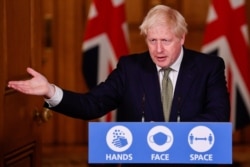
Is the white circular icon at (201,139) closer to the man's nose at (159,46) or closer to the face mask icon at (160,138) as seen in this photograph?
the face mask icon at (160,138)

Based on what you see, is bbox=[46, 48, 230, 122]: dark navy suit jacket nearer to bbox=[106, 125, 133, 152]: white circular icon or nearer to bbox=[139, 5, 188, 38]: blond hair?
bbox=[139, 5, 188, 38]: blond hair

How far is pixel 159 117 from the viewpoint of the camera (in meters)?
2.36

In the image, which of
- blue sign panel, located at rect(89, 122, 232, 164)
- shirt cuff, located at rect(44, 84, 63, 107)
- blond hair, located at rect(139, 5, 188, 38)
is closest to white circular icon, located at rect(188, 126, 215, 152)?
blue sign panel, located at rect(89, 122, 232, 164)

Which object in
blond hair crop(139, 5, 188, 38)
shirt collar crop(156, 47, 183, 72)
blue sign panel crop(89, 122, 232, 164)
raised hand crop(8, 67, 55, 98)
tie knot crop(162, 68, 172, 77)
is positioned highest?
blond hair crop(139, 5, 188, 38)

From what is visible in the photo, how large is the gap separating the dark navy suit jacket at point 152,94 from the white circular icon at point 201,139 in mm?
343

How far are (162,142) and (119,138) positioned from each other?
0.13 m

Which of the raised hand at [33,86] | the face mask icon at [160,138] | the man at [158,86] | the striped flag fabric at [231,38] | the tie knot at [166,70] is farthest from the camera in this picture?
the striped flag fabric at [231,38]

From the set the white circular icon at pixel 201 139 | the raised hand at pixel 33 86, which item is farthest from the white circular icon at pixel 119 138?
the raised hand at pixel 33 86

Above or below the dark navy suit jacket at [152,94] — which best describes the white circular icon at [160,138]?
below

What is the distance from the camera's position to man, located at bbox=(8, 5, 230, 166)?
228 cm

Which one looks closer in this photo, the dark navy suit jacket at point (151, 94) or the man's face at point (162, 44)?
the man's face at point (162, 44)

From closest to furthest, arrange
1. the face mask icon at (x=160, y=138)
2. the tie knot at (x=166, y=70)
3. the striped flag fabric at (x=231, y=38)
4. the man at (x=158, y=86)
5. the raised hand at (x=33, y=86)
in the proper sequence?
the face mask icon at (x=160, y=138)
the raised hand at (x=33, y=86)
the man at (x=158, y=86)
the tie knot at (x=166, y=70)
the striped flag fabric at (x=231, y=38)

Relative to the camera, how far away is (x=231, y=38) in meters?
4.80

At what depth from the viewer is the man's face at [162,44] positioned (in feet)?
7.42
